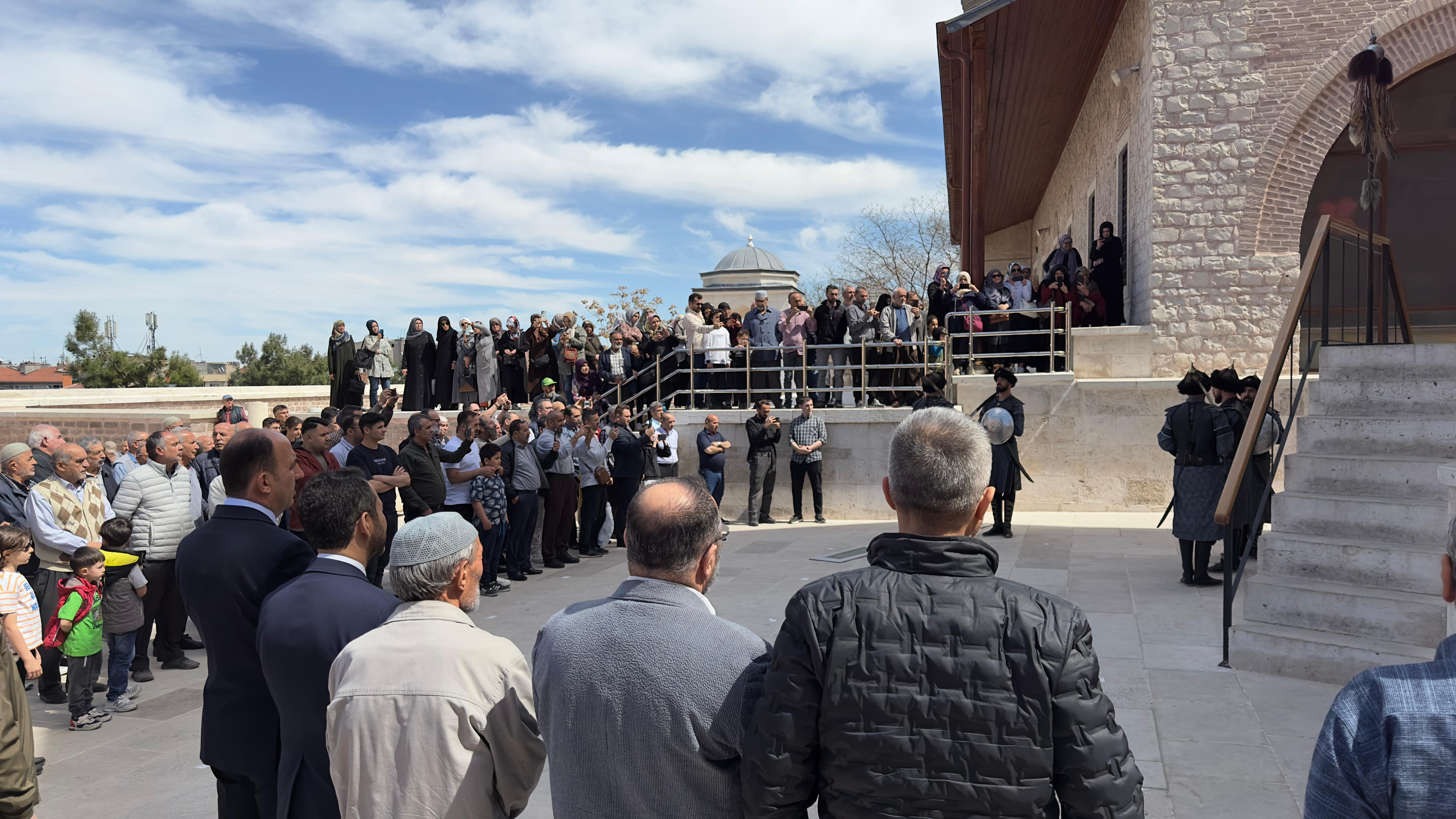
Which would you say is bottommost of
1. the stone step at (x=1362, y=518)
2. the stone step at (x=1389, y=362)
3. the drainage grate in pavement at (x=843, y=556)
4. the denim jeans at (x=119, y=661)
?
the drainage grate in pavement at (x=843, y=556)

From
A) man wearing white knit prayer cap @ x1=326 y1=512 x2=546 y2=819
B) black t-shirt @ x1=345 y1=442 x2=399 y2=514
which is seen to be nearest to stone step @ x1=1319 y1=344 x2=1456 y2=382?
man wearing white knit prayer cap @ x1=326 y1=512 x2=546 y2=819

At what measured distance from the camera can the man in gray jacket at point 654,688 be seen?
2066 mm

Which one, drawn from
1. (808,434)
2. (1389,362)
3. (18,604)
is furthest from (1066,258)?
(18,604)

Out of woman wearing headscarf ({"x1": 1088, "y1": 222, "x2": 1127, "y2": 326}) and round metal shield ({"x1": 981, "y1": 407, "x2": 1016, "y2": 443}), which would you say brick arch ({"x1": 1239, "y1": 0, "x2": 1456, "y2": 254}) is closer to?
woman wearing headscarf ({"x1": 1088, "y1": 222, "x2": 1127, "y2": 326})

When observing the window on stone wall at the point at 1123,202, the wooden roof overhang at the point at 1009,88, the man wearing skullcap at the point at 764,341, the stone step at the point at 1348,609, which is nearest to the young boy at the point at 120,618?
the stone step at the point at 1348,609

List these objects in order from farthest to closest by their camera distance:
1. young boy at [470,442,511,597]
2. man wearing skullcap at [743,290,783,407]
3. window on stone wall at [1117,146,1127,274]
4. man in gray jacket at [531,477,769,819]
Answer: window on stone wall at [1117,146,1127,274] → man wearing skullcap at [743,290,783,407] → young boy at [470,442,511,597] → man in gray jacket at [531,477,769,819]

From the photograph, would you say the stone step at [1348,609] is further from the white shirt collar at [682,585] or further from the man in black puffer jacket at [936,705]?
the white shirt collar at [682,585]

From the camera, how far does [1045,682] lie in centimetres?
186

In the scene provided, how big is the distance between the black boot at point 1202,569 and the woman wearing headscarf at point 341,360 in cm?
1412

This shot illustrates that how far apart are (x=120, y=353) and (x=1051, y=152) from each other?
34.7 m

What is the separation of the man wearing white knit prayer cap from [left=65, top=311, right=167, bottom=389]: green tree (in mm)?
41211

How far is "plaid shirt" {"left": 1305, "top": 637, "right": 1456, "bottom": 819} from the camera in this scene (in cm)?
161

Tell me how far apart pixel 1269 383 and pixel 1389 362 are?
50.0 inches

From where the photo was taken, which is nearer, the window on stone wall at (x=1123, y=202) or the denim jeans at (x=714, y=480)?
the denim jeans at (x=714, y=480)
